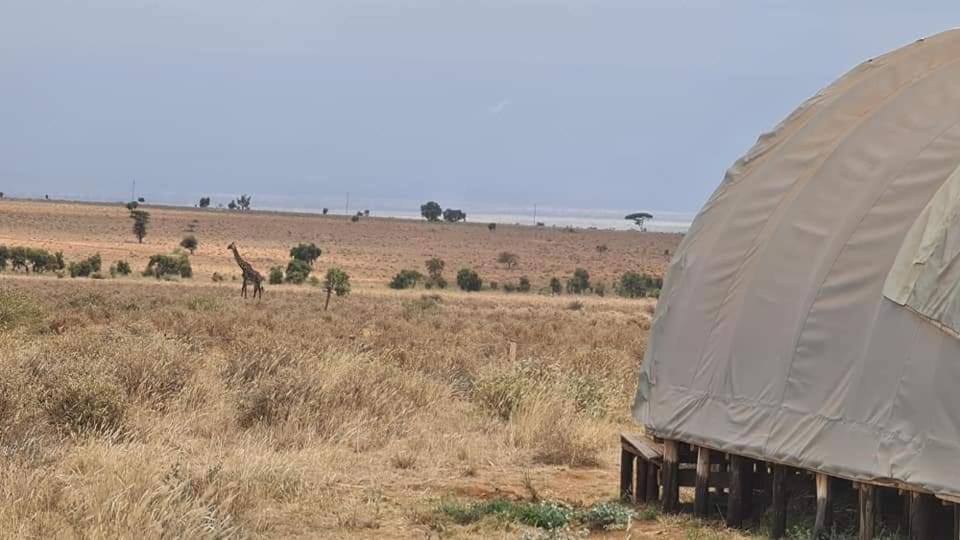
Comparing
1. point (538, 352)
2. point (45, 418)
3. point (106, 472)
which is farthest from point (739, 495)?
point (538, 352)

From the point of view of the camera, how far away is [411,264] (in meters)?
81.9

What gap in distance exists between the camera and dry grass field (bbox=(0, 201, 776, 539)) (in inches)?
351

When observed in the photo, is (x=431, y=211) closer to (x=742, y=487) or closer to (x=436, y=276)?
(x=436, y=276)

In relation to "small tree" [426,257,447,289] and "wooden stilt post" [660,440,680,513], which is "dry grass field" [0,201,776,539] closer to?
"wooden stilt post" [660,440,680,513]

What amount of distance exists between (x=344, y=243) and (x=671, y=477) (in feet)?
281

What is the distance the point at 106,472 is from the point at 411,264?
2876 inches

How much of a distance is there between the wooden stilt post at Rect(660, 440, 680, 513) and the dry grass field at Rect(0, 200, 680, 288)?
51342 millimetres

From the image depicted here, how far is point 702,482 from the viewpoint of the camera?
33.0 ft

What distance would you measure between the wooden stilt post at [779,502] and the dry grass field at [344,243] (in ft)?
173

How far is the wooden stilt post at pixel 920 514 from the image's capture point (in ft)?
→ 26.6

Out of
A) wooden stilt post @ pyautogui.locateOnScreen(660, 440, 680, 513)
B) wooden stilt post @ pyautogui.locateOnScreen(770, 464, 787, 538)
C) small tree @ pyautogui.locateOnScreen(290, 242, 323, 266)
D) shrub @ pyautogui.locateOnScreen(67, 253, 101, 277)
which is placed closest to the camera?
wooden stilt post @ pyautogui.locateOnScreen(770, 464, 787, 538)

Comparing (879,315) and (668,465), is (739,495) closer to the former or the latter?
(668,465)

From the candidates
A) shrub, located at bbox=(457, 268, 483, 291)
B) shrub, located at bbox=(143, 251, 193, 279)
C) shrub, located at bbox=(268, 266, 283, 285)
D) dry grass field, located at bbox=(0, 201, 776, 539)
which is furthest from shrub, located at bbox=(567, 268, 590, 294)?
dry grass field, located at bbox=(0, 201, 776, 539)

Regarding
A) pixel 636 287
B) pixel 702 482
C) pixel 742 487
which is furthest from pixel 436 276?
pixel 742 487
